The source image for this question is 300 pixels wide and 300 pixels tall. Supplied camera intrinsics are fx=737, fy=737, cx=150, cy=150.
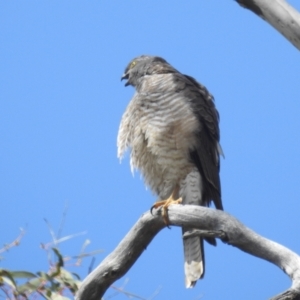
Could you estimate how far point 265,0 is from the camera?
346 cm

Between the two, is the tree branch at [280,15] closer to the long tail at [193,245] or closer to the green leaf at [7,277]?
the long tail at [193,245]

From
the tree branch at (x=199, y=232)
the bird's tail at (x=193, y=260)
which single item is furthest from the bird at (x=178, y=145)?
the tree branch at (x=199, y=232)

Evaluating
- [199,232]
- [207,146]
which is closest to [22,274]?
→ [199,232]

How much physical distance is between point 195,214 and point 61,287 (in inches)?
35.2

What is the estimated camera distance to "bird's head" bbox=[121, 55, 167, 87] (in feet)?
17.4

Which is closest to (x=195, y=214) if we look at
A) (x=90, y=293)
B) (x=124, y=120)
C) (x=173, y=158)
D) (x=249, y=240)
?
(x=249, y=240)

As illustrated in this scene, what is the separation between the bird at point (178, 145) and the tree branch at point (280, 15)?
1.27m

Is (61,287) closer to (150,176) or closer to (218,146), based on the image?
(150,176)

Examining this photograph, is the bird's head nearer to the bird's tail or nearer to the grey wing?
the grey wing

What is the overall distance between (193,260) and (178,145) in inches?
28.4

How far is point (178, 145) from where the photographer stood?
464 centimetres

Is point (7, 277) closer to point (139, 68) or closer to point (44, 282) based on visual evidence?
point (44, 282)

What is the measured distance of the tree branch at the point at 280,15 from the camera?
3340 millimetres

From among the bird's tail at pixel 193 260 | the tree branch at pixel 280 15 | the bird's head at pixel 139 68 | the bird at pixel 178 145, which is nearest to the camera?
the tree branch at pixel 280 15
